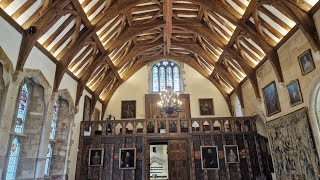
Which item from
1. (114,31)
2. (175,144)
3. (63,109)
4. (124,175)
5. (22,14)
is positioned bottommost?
(124,175)

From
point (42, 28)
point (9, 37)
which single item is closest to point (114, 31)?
point (42, 28)

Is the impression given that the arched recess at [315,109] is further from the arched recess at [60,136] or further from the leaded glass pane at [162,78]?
the leaded glass pane at [162,78]

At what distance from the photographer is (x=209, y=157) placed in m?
9.41

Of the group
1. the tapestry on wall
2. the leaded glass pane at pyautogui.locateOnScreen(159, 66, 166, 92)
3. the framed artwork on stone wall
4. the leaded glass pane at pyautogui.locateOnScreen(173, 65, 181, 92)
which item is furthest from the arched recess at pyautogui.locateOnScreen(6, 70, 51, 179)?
the leaded glass pane at pyautogui.locateOnScreen(173, 65, 181, 92)

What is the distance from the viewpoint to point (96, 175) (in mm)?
9180

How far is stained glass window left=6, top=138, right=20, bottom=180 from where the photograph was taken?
Answer: 6.05 m

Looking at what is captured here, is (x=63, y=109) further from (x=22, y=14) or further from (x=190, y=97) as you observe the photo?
(x=190, y=97)

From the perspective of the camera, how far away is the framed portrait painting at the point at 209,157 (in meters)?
9.27

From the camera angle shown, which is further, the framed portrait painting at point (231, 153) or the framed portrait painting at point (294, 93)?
the framed portrait painting at point (231, 153)

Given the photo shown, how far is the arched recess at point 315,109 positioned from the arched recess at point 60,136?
8.12m

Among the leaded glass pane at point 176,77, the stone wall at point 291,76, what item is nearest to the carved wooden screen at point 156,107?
the leaded glass pane at point 176,77

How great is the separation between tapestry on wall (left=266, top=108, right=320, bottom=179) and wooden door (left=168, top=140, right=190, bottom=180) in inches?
141

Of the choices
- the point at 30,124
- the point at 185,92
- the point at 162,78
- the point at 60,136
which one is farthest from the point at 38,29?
the point at 185,92

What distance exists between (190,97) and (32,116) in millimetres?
8924
